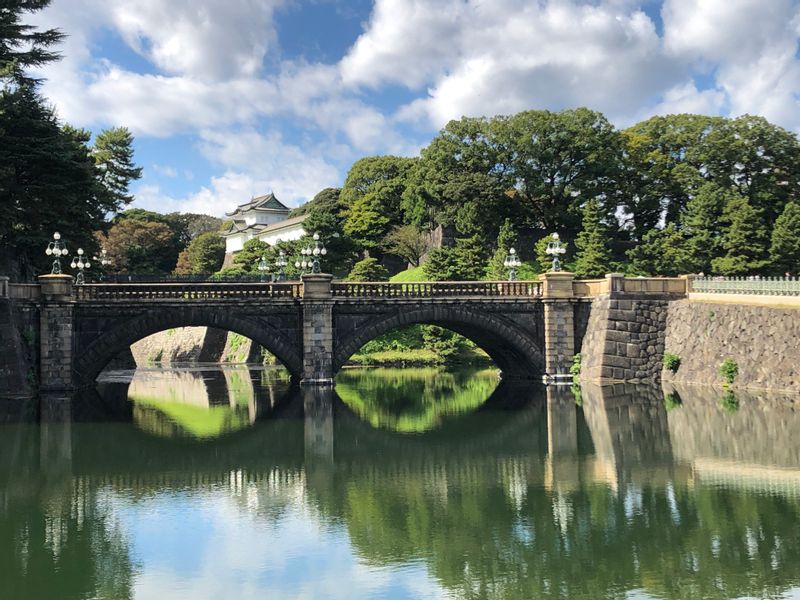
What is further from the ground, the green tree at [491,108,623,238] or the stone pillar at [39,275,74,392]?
the green tree at [491,108,623,238]

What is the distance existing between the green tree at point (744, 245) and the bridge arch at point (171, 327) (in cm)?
3185

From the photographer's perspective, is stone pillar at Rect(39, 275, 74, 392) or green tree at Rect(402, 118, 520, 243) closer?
stone pillar at Rect(39, 275, 74, 392)

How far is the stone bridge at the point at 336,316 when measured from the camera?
37.5m

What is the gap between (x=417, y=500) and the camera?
18.5m

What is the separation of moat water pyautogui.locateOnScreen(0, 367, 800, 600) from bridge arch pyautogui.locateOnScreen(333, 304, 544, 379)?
642 cm

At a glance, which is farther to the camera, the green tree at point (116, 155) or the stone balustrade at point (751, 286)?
the green tree at point (116, 155)

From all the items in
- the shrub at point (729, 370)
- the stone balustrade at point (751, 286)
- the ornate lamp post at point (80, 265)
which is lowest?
the shrub at point (729, 370)

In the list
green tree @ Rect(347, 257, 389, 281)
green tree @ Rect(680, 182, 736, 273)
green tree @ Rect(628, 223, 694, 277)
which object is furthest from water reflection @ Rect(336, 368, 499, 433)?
green tree @ Rect(680, 182, 736, 273)

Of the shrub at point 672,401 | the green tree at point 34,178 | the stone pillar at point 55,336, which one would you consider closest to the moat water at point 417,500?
the shrub at point 672,401

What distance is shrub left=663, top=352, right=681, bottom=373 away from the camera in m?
38.6

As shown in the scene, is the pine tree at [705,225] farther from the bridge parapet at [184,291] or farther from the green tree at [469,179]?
the bridge parapet at [184,291]

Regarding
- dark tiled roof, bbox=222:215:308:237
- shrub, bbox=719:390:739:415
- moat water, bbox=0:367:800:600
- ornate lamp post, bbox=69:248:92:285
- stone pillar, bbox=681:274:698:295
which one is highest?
dark tiled roof, bbox=222:215:308:237

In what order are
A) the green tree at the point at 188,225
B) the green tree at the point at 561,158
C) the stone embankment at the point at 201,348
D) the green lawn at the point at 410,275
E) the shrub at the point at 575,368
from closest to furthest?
the shrub at the point at 575,368 → the green tree at the point at 561,158 → the stone embankment at the point at 201,348 → the green lawn at the point at 410,275 → the green tree at the point at 188,225

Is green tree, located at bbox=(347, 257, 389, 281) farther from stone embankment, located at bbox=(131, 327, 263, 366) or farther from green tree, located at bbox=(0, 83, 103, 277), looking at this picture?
green tree, located at bbox=(0, 83, 103, 277)
